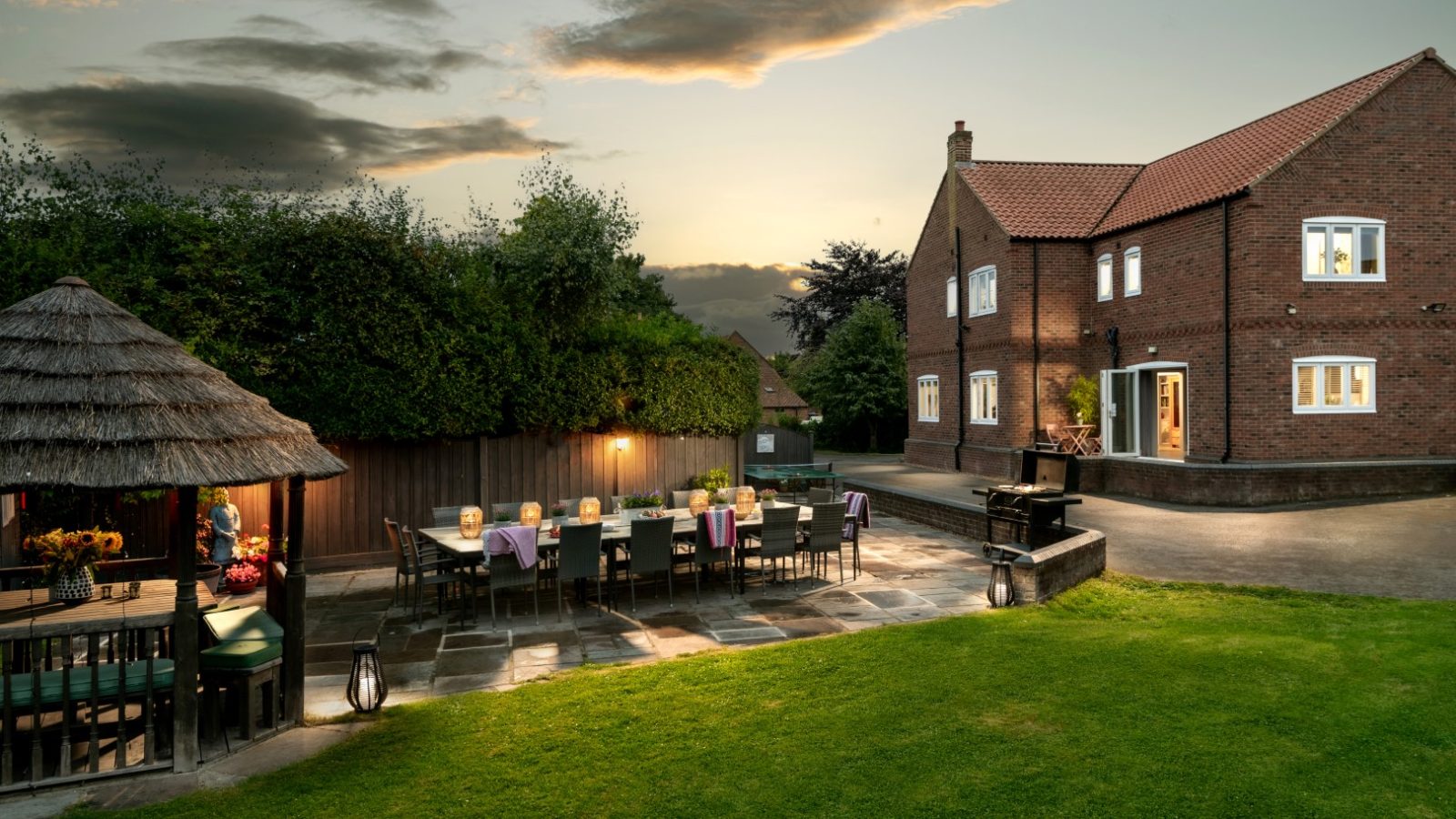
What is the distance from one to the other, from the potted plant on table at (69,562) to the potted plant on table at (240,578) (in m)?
3.87

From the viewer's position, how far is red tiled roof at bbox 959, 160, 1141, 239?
22.7m

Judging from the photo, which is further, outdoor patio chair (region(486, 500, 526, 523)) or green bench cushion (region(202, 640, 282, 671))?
outdoor patio chair (region(486, 500, 526, 523))

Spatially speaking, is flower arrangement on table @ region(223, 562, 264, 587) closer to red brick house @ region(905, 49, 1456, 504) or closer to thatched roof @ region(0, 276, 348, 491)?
thatched roof @ region(0, 276, 348, 491)

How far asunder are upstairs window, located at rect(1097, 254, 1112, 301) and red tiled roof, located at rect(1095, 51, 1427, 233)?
0.78 m

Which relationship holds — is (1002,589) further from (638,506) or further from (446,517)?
(446,517)

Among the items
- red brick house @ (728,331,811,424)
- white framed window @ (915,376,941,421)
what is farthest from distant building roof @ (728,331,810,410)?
white framed window @ (915,376,941,421)

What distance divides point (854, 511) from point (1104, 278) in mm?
14130

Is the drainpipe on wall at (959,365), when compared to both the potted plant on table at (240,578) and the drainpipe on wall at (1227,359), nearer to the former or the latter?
the drainpipe on wall at (1227,359)

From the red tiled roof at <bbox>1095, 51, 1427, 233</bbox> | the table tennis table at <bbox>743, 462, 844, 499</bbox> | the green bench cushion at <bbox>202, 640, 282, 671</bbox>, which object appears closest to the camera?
the green bench cushion at <bbox>202, 640, 282, 671</bbox>

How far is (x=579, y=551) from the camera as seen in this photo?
9.09 m

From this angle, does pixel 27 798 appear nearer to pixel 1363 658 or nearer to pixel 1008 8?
pixel 1363 658

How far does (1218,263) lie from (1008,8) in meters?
7.07

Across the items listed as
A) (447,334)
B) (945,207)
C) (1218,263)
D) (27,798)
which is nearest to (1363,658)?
(27,798)

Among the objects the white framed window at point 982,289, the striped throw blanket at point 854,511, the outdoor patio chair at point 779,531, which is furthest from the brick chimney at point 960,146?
the outdoor patio chair at point 779,531
